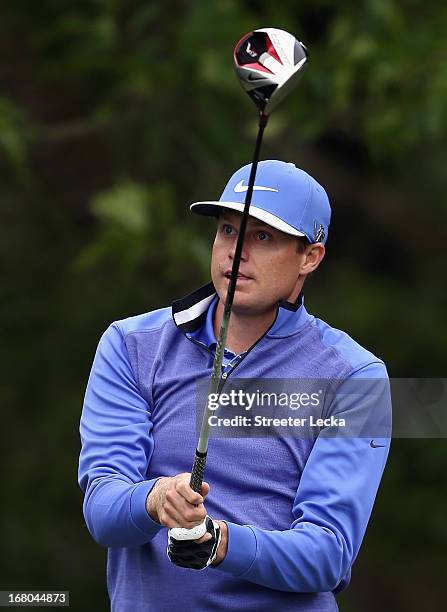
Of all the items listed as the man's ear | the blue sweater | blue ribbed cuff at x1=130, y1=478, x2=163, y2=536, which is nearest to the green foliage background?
the man's ear

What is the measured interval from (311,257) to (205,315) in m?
0.27

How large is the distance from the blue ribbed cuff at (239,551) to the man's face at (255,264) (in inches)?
20.0

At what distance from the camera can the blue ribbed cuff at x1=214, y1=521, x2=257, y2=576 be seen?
3.14 meters

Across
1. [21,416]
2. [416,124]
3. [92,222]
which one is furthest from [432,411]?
[21,416]

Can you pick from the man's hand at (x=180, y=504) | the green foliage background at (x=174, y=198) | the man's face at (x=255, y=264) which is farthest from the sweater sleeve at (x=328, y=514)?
the green foliage background at (x=174, y=198)

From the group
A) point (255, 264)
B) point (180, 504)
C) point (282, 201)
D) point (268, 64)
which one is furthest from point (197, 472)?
point (268, 64)

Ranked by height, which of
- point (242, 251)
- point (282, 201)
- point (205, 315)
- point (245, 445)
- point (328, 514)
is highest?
point (282, 201)

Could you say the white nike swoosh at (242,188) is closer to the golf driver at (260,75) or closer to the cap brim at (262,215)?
the cap brim at (262,215)

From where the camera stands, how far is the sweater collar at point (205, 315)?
3.41 m

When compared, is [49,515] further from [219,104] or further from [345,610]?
[219,104]

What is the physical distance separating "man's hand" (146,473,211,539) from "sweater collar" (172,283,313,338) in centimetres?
45

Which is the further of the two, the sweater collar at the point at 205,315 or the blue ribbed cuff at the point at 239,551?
the sweater collar at the point at 205,315

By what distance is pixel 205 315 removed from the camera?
3.49m

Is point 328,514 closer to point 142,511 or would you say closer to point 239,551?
point 239,551
